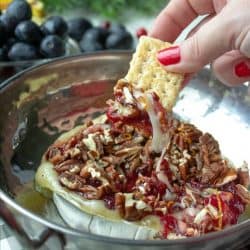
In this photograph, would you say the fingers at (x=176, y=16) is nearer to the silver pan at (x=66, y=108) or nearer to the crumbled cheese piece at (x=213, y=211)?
the silver pan at (x=66, y=108)

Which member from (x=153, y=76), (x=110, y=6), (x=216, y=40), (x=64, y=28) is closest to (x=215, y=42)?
(x=216, y=40)

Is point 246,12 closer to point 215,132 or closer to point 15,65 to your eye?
point 215,132

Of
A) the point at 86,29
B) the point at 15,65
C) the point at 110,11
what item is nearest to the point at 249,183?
the point at 15,65

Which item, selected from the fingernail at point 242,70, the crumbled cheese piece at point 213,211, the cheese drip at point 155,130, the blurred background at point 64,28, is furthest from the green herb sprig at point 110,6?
the crumbled cheese piece at point 213,211

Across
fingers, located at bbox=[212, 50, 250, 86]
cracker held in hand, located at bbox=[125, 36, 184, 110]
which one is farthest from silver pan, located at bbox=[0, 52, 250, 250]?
cracker held in hand, located at bbox=[125, 36, 184, 110]

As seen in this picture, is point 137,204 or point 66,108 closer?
point 137,204

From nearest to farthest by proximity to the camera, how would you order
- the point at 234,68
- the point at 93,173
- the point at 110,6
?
the point at 93,173
the point at 234,68
the point at 110,6

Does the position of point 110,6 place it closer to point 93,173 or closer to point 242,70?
point 242,70
